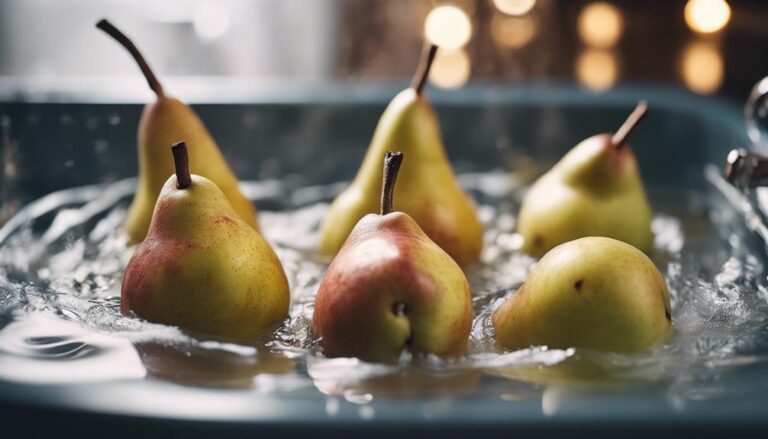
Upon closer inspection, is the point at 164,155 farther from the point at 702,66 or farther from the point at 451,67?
the point at 702,66

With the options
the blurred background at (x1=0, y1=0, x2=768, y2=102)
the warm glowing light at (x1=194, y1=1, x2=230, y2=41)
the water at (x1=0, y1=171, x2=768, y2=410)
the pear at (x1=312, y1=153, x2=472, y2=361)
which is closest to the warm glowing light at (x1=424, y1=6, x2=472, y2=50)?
the blurred background at (x1=0, y1=0, x2=768, y2=102)

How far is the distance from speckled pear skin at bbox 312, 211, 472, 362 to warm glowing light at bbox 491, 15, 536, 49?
1893 mm

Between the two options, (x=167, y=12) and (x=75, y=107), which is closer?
(x=75, y=107)

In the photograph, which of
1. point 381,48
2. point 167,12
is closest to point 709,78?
point 381,48

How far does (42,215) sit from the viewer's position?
2.73 feet

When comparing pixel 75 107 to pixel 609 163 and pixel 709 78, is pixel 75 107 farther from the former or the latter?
pixel 709 78

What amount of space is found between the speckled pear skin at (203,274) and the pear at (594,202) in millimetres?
266

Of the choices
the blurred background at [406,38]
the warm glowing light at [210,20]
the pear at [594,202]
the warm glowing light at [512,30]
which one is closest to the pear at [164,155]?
the pear at [594,202]

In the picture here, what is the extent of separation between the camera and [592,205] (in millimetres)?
756

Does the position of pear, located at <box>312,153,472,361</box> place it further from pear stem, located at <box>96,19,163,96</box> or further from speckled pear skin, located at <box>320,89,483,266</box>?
pear stem, located at <box>96,19,163,96</box>

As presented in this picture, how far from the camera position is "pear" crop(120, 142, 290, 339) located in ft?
1.77

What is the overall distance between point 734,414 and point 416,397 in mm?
146

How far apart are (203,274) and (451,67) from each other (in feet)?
6.31

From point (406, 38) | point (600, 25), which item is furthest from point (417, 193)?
point (600, 25)
